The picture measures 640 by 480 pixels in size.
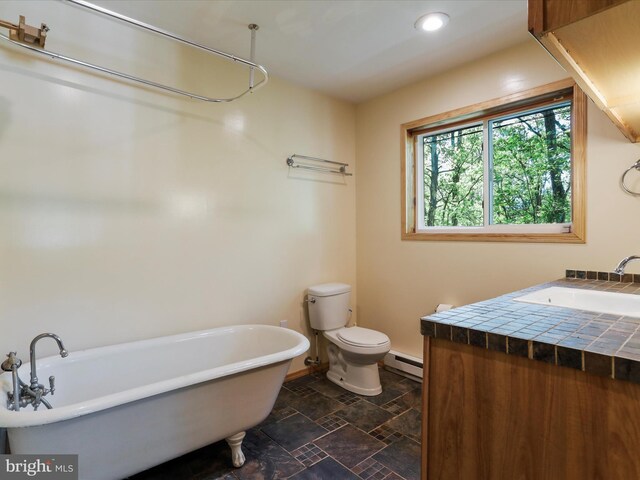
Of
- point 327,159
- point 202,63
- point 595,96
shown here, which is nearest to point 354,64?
point 327,159

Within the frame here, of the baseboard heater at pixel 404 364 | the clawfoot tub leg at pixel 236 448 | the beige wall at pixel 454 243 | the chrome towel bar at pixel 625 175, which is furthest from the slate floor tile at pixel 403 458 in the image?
the chrome towel bar at pixel 625 175

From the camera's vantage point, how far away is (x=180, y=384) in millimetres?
1539

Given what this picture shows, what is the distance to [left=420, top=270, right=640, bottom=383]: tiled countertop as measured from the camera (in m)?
0.76

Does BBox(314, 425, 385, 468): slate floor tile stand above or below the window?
below

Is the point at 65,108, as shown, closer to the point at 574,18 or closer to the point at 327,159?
the point at 327,159

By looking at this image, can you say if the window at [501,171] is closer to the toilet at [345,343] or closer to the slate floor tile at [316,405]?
the toilet at [345,343]

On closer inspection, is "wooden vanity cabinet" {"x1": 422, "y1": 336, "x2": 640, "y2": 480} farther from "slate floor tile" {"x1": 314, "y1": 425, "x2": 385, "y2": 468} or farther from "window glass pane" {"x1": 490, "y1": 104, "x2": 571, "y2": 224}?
"window glass pane" {"x1": 490, "y1": 104, "x2": 571, "y2": 224}

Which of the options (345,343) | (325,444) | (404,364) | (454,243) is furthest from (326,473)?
(454,243)

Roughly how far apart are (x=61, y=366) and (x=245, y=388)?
958mm

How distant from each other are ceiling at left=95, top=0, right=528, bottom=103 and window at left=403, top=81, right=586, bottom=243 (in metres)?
0.45

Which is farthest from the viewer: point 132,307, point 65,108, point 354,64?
point 354,64

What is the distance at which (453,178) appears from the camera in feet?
9.54

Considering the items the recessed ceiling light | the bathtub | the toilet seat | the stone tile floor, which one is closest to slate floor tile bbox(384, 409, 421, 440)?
the stone tile floor

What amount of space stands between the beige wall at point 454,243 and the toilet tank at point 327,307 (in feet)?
1.51
